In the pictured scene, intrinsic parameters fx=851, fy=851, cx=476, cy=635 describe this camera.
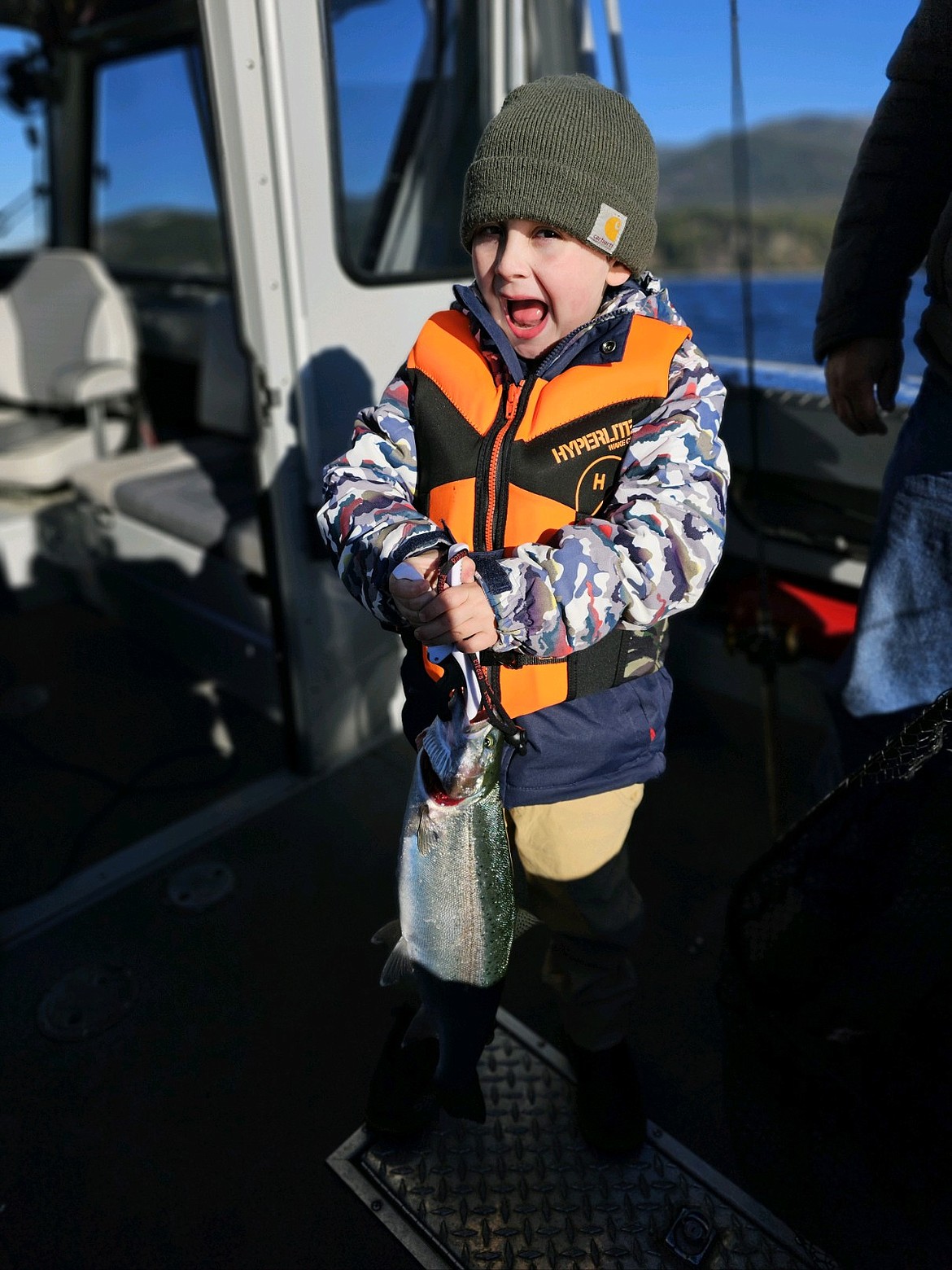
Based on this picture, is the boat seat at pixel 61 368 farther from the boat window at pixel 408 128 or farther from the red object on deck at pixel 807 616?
the red object on deck at pixel 807 616

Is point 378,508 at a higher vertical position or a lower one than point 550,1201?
higher

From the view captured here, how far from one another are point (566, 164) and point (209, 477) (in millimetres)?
3045

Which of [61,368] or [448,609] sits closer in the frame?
[448,609]

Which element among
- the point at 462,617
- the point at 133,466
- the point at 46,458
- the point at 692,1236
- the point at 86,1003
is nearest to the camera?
the point at 462,617

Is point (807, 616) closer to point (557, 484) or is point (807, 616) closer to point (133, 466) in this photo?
point (557, 484)

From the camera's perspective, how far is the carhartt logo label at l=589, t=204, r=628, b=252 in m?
1.38

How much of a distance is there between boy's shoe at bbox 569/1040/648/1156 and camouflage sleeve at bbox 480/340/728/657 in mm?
1041

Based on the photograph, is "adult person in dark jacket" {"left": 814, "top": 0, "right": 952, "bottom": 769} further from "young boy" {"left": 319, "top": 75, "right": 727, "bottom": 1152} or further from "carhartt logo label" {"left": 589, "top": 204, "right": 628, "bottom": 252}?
"carhartt logo label" {"left": 589, "top": 204, "right": 628, "bottom": 252}

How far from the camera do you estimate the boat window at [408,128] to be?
3.03 metres

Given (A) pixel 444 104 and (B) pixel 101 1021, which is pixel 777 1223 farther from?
(A) pixel 444 104

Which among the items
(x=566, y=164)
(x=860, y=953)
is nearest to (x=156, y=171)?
(x=566, y=164)

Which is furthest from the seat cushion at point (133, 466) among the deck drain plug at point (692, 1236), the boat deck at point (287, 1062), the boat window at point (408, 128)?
the deck drain plug at point (692, 1236)

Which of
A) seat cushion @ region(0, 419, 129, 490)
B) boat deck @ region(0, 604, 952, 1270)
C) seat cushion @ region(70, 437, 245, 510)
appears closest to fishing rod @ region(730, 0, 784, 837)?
boat deck @ region(0, 604, 952, 1270)

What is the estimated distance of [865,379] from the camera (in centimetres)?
180
